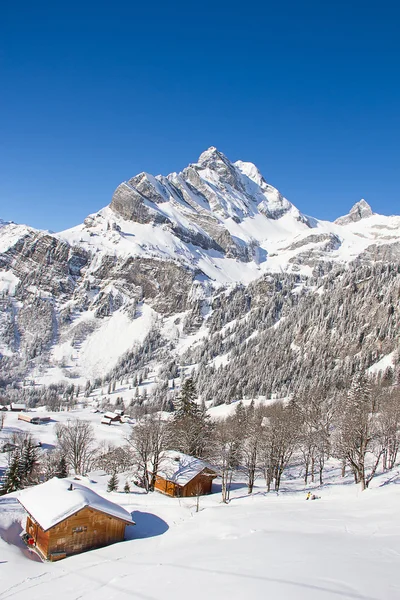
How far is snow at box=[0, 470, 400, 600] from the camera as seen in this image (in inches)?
474

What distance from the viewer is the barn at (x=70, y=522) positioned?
2541cm

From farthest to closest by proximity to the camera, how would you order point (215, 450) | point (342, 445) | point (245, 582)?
point (215, 450) < point (342, 445) < point (245, 582)

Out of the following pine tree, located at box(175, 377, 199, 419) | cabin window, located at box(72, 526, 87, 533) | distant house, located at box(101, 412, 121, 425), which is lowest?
distant house, located at box(101, 412, 121, 425)

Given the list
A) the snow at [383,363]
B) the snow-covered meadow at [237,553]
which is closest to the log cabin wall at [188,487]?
the snow-covered meadow at [237,553]

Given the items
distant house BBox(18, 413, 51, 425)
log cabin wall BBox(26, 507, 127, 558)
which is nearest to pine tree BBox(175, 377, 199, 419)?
log cabin wall BBox(26, 507, 127, 558)

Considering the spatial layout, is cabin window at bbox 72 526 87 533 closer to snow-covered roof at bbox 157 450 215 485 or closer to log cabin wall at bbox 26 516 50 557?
log cabin wall at bbox 26 516 50 557

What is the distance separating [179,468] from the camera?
42125 mm

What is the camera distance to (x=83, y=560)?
23.8m

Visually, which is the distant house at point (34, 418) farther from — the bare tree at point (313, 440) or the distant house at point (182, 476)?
the bare tree at point (313, 440)

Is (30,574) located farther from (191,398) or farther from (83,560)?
(191,398)

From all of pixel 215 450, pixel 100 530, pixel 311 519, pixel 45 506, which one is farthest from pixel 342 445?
pixel 45 506

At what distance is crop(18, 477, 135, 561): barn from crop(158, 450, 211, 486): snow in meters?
13.4

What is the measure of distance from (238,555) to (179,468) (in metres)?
26.6

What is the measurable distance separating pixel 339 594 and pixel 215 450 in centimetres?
3695
